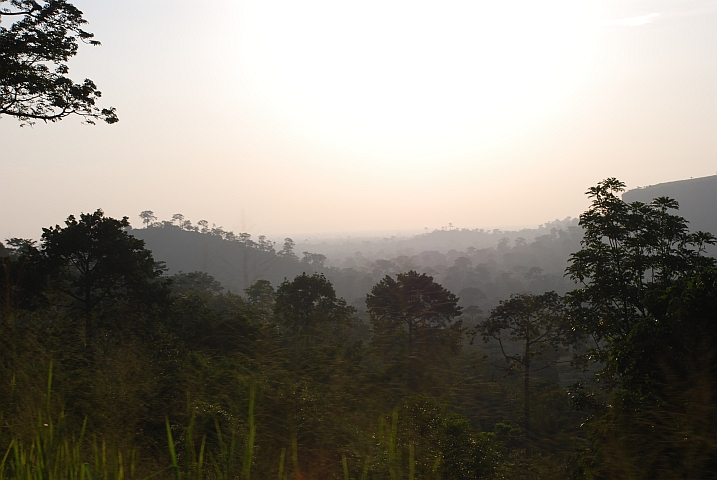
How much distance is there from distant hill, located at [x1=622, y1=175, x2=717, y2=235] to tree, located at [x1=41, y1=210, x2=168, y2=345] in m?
166

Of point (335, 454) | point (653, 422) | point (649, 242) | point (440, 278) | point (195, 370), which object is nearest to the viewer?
point (653, 422)

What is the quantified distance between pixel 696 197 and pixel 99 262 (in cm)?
18482

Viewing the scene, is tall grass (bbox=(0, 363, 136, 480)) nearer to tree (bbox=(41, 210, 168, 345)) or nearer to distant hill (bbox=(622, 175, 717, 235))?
tree (bbox=(41, 210, 168, 345))

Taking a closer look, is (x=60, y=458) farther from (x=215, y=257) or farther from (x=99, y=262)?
(x=215, y=257)

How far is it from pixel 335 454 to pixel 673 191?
636 feet

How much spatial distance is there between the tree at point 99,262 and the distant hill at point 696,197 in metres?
166

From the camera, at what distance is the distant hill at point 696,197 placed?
469 ft

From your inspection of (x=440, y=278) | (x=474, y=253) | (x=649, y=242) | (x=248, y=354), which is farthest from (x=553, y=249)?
(x=248, y=354)

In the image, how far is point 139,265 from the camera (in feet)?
42.2

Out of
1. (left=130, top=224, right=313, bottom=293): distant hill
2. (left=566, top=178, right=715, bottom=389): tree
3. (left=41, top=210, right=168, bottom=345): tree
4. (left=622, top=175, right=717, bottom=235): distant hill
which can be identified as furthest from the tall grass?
(left=622, top=175, right=717, bottom=235): distant hill

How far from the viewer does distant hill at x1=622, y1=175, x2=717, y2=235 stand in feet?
469

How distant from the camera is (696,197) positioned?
495 feet

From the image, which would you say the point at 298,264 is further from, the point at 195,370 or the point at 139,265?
the point at 195,370

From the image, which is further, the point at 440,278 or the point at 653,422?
the point at 440,278
